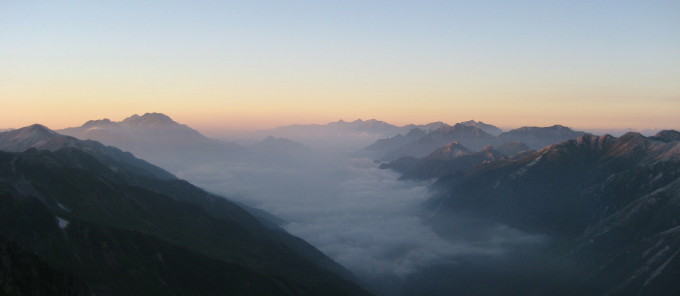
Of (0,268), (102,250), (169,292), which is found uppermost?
(0,268)

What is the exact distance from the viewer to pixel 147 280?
650 ft

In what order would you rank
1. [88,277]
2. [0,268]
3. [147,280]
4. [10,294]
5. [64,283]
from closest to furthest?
[10,294] → [0,268] → [64,283] → [88,277] → [147,280]

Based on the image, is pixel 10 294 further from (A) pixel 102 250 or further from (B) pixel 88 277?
(A) pixel 102 250

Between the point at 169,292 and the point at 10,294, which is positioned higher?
the point at 10,294

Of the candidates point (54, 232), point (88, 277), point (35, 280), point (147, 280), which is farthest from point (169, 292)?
point (35, 280)

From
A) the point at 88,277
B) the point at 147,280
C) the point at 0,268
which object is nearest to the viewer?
the point at 0,268

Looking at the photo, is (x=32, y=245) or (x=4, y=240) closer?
(x=4, y=240)

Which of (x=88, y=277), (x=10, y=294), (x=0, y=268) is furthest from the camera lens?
(x=88, y=277)

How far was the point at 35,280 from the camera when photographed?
135250 millimetres

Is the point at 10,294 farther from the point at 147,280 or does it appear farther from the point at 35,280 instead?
the point at 147,280

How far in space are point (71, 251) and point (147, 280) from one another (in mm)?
31258

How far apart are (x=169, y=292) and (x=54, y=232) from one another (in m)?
53.8

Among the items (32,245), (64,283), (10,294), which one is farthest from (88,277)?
(10,294)

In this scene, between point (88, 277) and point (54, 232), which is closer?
point (88, 277)
